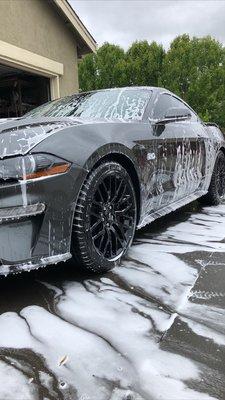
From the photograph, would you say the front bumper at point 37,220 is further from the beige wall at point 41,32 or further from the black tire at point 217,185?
the beige wall at point 41,32

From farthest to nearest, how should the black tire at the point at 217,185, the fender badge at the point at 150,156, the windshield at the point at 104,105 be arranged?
1. the black tire at the point at 217,185
2. the windshield at the point at 104,105
3. the fender badge at the point at 150,156

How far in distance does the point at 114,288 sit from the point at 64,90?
24.1 feet

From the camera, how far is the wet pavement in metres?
1.74

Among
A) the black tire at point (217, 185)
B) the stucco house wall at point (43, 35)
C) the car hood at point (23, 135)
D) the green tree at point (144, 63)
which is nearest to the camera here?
the car hood at point (23, 135)

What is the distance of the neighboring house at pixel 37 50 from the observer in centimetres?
760

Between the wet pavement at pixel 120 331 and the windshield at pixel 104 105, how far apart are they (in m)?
1.11

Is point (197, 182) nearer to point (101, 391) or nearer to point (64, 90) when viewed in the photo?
point (101, 391)

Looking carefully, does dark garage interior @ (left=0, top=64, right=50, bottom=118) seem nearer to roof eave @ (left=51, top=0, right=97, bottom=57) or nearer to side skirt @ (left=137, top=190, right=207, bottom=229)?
roof eave @ (left=51, top=0, right=97, bottom=57)

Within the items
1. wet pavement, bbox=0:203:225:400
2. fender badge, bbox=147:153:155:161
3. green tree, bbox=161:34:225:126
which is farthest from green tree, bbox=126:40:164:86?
wet pavement, bbox=0:203:225:400

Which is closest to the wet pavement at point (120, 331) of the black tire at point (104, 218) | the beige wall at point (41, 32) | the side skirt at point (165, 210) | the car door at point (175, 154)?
the black tire at point (104, 218)

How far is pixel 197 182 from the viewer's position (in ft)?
15.4

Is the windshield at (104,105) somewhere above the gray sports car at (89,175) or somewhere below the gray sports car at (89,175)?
above

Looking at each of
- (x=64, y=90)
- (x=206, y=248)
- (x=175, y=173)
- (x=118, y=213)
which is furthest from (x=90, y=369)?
(x=64, y=90)

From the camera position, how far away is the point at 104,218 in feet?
9.47
